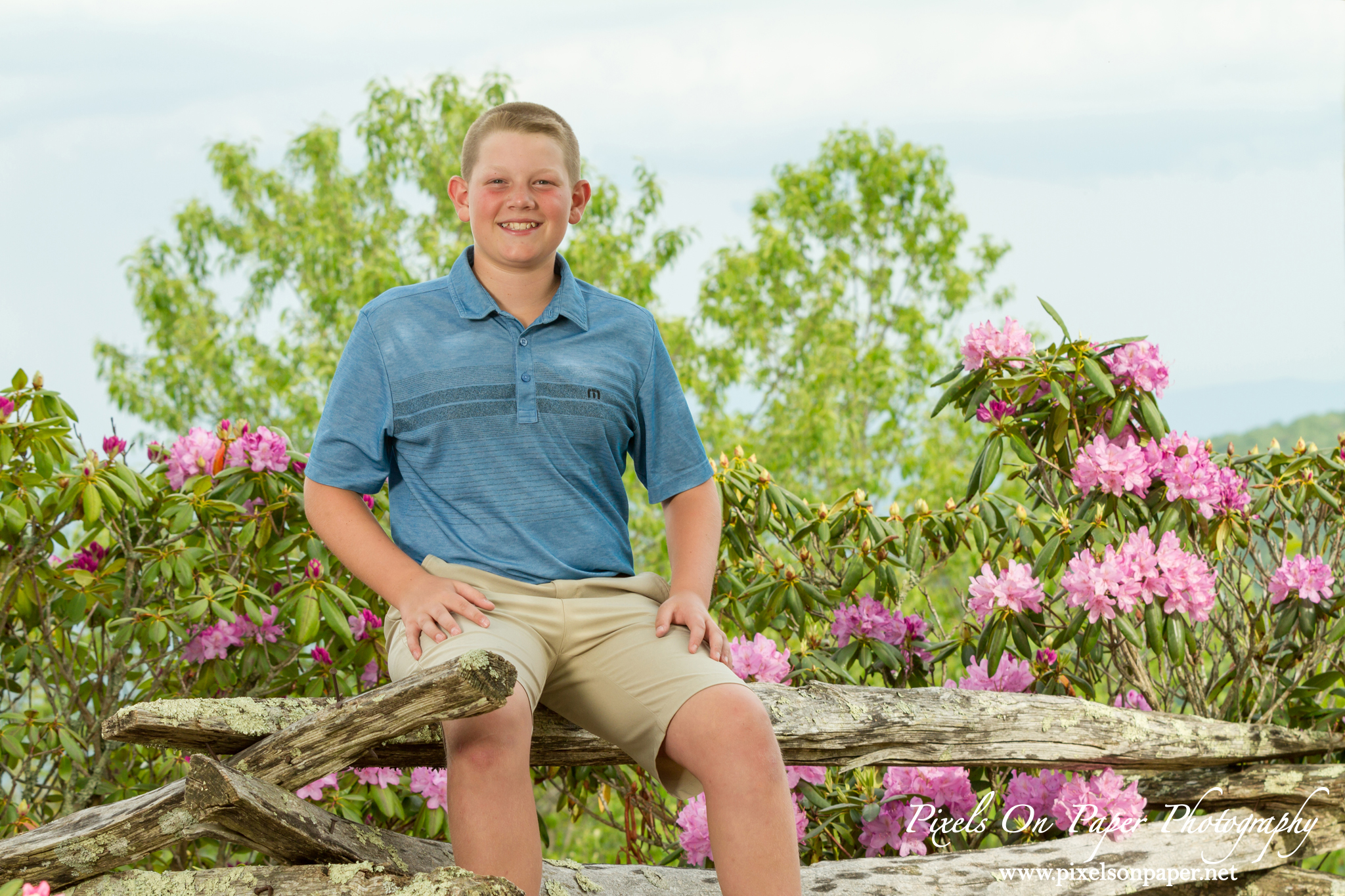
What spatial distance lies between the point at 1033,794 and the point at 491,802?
1495 millimetres

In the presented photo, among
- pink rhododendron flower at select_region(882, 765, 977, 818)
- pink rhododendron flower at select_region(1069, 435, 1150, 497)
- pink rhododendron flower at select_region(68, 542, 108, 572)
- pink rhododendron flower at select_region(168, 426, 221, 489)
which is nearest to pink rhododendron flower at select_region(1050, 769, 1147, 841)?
pink rhododendron flower at select_region(882, 765, 977, 818)

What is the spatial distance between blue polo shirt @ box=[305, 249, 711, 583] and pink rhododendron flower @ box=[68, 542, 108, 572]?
2.95 feet

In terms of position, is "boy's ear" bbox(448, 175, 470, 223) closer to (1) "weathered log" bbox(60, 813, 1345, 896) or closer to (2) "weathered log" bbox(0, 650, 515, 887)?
(2) "weathered log" bbox(0, 650, 515, 887)

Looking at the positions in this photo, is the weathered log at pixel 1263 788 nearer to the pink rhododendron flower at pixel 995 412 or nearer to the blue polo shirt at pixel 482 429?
the pink rhododendron flower at pixel 995 412

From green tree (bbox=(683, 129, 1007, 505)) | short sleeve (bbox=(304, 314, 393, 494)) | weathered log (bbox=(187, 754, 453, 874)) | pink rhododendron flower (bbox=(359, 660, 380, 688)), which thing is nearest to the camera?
weathered log (bbox=(187, 754, 453, 874))

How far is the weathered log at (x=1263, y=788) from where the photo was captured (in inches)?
97.0

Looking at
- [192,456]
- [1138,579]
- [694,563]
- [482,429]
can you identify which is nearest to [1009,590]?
[1138,579]

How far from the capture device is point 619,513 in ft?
6.48

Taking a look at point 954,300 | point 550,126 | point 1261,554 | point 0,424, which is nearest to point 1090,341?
point 1261,554

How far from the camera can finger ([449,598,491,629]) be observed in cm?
164

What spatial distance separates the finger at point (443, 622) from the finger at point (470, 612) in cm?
2

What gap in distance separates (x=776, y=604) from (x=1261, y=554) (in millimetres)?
1325

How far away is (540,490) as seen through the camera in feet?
5.99

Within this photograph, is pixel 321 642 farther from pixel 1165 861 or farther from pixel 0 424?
pixel 1165 861
